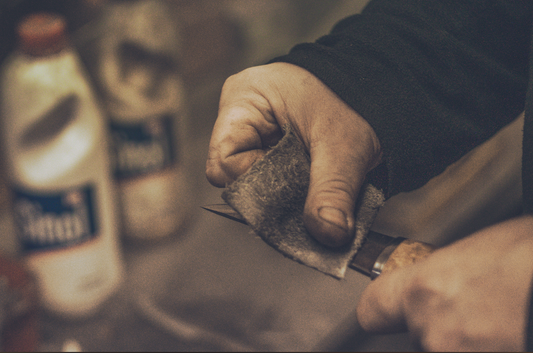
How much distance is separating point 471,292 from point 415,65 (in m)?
0.13

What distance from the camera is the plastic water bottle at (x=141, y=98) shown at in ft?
2.52

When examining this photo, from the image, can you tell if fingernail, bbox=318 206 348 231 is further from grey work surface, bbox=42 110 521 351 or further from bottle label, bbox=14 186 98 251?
bottle label, bbox=14 186 98 251

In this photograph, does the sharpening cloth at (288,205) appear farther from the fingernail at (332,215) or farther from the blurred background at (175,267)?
the blurred background at (175,267)

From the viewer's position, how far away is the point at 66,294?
76 centimetres

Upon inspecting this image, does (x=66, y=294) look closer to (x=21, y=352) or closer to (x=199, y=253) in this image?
(x=21, y=352)

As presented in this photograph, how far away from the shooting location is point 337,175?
10.0 inches

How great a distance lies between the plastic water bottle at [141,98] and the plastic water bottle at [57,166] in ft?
0.20

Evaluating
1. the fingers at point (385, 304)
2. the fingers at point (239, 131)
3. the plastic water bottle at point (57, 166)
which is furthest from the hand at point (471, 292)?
the plastic water bottle at point (57, 166)

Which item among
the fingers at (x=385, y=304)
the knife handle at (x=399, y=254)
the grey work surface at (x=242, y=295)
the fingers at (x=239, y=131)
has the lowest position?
the grey work surface at (x=242, y=295)

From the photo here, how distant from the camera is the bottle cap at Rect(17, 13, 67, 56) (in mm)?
645

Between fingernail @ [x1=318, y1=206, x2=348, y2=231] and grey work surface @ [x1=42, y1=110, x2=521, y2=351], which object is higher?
fingernail @ [x1=318, y1=206, x2=348, y2=231]

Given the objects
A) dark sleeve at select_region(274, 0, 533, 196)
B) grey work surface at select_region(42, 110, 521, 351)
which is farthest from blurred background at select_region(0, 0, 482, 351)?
dark sleeve at select_region(274, 0, 533, 196)

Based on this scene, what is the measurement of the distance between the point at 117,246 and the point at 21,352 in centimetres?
23

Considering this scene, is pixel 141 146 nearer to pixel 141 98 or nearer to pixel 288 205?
pixel 141 98
